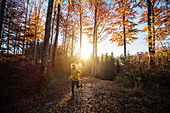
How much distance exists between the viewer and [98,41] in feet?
36.3

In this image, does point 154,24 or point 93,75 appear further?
point 93,75

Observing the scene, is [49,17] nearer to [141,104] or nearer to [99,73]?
[141,104]

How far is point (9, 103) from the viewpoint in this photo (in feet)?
14.2

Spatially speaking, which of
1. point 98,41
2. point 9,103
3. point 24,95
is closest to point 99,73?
point 98,41

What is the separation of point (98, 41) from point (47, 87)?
28.0ft

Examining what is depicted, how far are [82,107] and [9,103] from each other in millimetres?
4367

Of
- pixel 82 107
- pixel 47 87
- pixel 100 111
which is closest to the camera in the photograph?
pixel 100 111

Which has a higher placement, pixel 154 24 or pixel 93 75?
pixel 154 24

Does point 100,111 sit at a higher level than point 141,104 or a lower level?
lower

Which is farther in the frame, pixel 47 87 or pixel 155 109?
pixel 47 87

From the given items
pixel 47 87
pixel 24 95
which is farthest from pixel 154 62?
pixel 24 95

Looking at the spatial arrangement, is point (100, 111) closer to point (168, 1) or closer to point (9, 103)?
point (9, 103)

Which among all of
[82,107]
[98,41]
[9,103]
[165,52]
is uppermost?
[98,41]

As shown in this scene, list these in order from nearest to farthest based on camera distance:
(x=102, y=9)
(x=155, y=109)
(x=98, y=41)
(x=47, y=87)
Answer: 1. (x=155, y=109)
2. (x=47, y=87)
3. (x=102, y=9)
4. (x=98, y=41)
